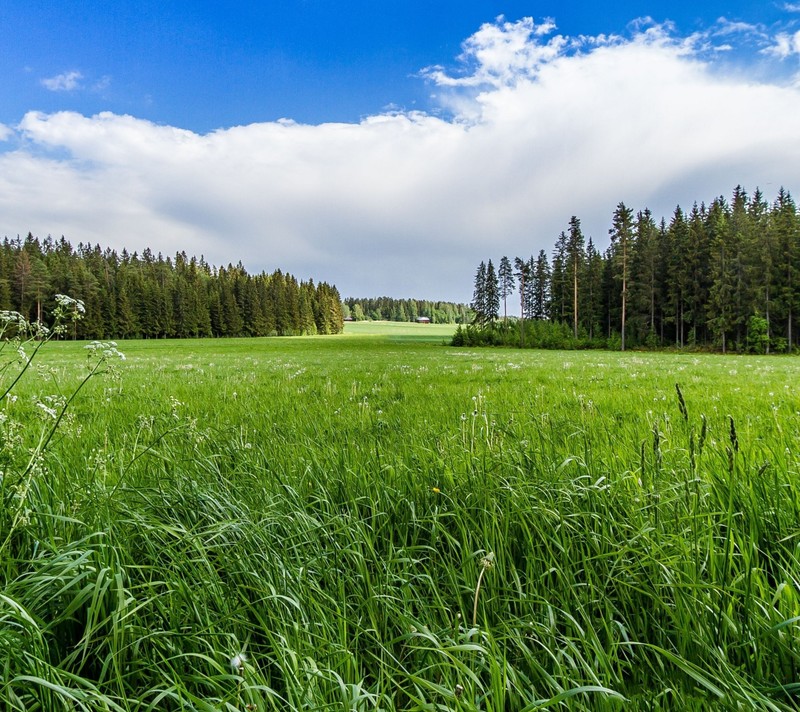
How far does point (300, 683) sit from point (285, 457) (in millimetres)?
2190

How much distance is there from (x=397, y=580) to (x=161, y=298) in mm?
131038

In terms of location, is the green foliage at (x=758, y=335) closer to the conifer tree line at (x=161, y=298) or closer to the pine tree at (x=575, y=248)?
the pine tree at (x=575, y=248)

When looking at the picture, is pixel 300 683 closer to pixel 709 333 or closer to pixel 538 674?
pixel 538 674

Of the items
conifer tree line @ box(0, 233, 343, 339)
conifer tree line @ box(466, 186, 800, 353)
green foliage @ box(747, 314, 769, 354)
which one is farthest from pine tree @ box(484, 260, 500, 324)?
conifer tree line @ box(0, 233, 343, 339)

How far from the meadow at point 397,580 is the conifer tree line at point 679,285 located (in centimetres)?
7063

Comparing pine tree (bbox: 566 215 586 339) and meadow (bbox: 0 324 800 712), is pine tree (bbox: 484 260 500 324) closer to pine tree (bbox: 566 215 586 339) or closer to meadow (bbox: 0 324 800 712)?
pine tree (bbox: 566 215 586 339)

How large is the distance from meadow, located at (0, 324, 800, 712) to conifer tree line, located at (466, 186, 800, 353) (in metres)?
70.6

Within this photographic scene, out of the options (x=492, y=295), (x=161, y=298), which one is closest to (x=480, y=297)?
(x=492, y=295)

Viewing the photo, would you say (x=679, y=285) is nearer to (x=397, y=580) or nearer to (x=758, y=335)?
(x=758, y=335)

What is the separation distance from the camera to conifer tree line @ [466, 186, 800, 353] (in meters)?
56.7

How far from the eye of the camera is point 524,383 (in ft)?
32.3

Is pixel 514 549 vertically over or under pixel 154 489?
under

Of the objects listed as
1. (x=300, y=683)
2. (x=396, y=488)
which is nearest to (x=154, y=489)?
(x=396, y=488)

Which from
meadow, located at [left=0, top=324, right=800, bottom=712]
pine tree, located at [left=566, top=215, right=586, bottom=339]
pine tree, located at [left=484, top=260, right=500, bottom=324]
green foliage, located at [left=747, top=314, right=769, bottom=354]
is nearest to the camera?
meadow, located at [left=0, top=324, right=800, bottom=712]
